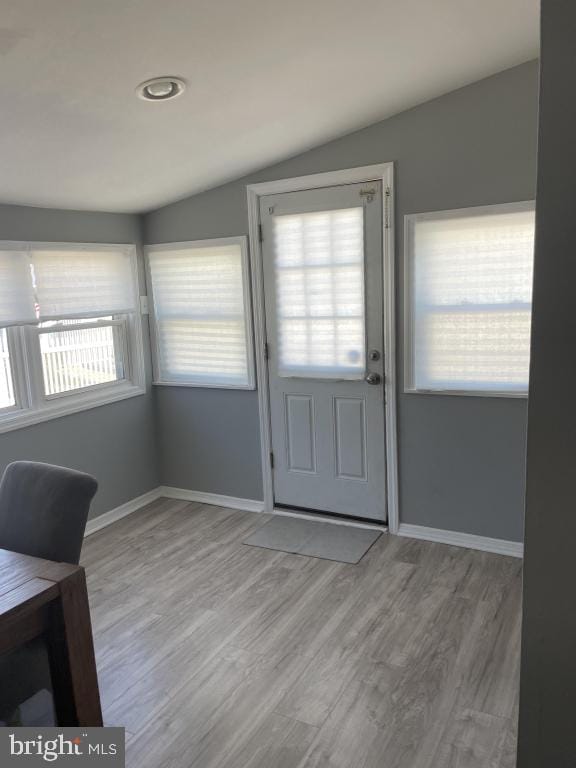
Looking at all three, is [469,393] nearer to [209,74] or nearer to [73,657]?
[209,74]

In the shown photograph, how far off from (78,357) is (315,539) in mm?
1868

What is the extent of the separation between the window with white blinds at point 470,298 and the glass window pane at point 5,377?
224cm

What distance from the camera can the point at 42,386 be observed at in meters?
3.53

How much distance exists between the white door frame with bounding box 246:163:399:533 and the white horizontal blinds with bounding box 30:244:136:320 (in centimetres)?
92

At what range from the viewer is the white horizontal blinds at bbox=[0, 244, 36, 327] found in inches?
128

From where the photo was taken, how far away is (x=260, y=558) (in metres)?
3.38

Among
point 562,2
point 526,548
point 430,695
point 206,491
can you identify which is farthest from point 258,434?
point 562,2

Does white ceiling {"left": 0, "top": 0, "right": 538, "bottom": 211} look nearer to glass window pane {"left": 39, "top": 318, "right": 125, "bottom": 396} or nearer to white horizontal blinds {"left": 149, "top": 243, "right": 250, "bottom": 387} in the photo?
white horizontal blinds {"left": 149, "top": 243, "right": 250, "bottom": 387}

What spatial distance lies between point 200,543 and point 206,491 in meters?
0.66

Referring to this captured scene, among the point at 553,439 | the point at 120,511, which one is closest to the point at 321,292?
the point at 120,511

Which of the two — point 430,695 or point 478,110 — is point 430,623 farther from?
point 478,110

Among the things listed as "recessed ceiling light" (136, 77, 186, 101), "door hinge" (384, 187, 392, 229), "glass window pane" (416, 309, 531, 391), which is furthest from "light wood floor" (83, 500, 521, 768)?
"recessed ceiling light" (136, 77, 186, 101)

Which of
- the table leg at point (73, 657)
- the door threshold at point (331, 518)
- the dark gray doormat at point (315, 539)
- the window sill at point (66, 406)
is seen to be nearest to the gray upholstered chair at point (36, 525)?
the table leg at point (73, 657)

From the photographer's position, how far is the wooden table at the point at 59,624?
1.61 m
